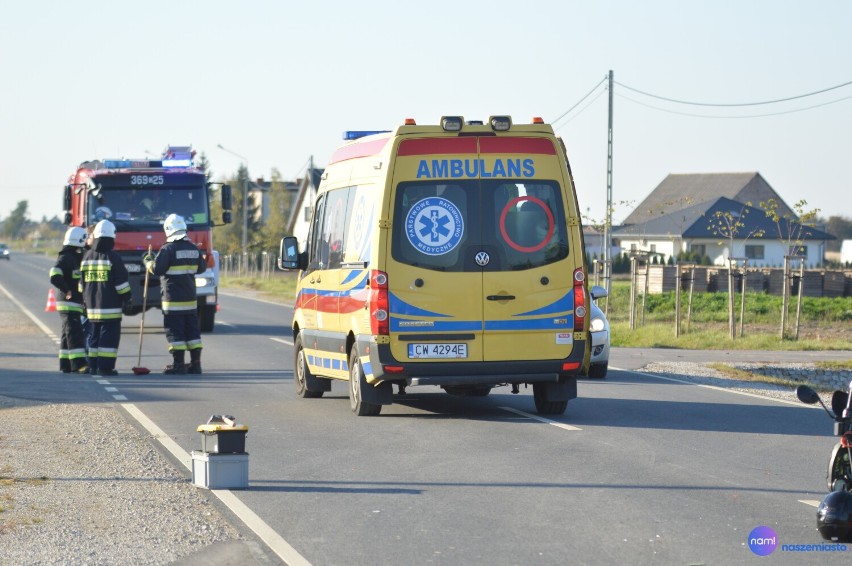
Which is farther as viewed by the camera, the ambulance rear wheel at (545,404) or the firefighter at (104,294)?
the firefighter at (104,294)

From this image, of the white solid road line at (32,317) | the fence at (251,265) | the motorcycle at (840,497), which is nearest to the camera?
the motorcycle at (840,497)

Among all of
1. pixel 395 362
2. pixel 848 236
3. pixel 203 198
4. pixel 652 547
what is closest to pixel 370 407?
pixel 395 362

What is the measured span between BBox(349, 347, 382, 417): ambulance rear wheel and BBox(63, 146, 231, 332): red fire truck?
11919 millimetres

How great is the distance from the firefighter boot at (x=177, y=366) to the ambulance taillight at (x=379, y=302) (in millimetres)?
6201

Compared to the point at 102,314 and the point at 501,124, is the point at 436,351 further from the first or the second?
the point at 102,314

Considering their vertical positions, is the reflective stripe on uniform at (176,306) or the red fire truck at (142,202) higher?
the red fire truck at (142,202)

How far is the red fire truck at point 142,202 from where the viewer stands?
2511 centimetres

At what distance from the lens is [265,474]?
9.87 m

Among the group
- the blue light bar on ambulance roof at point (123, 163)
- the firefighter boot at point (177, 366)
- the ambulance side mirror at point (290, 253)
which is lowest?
the firefighter boot at point (177, 366)

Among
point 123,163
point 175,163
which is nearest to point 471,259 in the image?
point 175,163

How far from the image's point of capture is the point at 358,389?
1324cm

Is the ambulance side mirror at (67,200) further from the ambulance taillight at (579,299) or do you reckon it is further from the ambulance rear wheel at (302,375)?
the ambulance taillight at (579,299)

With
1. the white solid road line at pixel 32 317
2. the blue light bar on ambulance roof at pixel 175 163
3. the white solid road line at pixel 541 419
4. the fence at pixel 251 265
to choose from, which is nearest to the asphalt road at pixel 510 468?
the white solid road line at pixel 541 419

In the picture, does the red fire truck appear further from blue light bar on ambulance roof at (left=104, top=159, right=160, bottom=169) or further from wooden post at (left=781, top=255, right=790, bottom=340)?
wooden post at (left=781, top=255, right=790, bottom=340)
